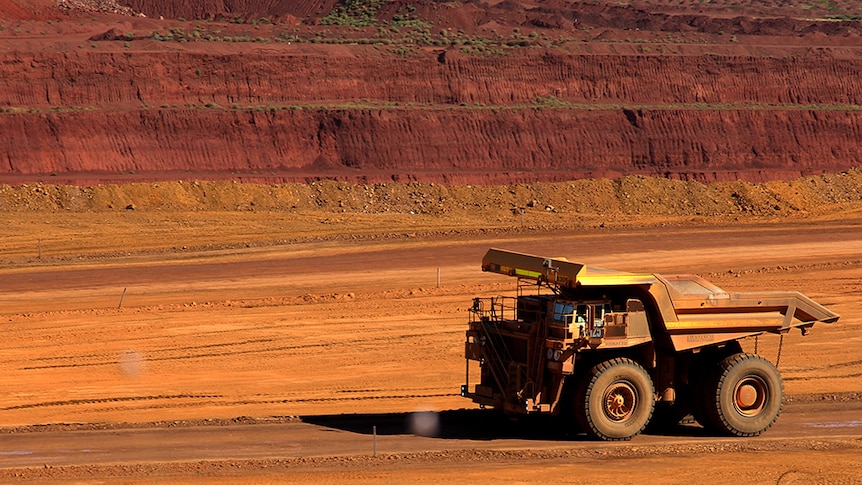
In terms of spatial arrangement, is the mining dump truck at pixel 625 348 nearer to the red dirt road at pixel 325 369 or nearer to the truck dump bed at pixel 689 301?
the truck dump bed at pixel 689 301

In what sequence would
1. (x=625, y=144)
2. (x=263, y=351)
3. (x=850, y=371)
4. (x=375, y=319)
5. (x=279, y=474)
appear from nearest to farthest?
1. (x=279, y=474)
2. (x=850, y=371)
3. (x=263, y=351)
4. (x=375, y=319)
5. (x=625, y=144)

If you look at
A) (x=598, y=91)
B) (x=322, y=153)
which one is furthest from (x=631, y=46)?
(x=322, y=153)

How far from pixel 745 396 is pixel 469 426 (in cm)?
412

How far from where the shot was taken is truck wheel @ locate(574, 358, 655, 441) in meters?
16.8

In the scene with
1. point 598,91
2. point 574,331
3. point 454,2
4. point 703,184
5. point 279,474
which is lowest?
point 279,474

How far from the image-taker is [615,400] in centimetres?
1716

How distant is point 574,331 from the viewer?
16516 mm

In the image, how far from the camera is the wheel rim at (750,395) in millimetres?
17656

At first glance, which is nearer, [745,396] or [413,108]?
[745,396]

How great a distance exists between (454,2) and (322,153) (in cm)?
4281

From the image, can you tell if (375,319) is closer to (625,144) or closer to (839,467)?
(839,467)

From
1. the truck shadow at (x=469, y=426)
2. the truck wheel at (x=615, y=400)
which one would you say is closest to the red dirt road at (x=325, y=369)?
the truck shadow at (x=469, y=426)

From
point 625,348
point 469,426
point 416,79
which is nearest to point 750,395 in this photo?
point 625,348

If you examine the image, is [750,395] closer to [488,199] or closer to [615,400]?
[615,400]
